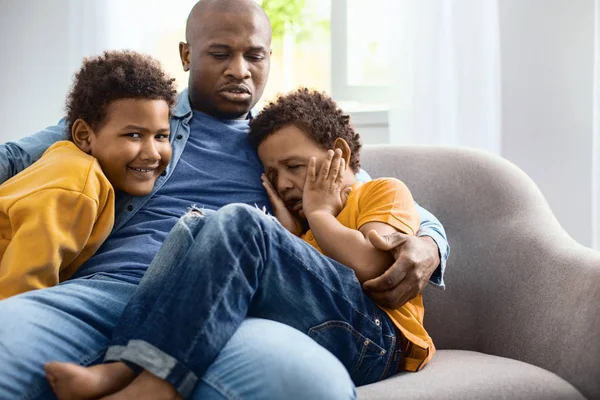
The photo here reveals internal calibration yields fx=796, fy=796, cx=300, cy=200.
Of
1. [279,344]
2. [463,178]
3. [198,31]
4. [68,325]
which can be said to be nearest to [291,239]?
[279,344]

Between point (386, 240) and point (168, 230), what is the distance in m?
0.48

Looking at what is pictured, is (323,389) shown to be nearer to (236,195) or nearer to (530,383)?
(530,383)

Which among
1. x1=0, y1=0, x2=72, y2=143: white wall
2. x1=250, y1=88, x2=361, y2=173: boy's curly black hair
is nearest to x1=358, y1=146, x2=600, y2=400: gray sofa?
x1=250, y1=88, x2=361, y2=173: boy's curly black hair

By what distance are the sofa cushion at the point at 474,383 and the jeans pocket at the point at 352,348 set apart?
42mm

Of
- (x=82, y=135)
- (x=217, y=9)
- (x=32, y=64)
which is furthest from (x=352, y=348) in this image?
(x=32, y=64)

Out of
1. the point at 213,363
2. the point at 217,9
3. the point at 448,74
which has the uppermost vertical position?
the point at 217,9

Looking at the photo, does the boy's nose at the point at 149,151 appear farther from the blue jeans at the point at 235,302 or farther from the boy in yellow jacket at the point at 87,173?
the blue jeans at the point at 235,302

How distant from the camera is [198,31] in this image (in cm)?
200

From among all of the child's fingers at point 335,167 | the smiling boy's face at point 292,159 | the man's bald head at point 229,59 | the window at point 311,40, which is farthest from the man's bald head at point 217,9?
the window at point 311,40

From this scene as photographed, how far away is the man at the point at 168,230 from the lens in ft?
3.91

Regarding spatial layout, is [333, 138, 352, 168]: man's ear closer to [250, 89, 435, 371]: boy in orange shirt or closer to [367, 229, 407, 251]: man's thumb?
[250, 89, 435, 371]: boy in orange shirt

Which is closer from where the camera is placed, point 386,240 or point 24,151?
point 386,240

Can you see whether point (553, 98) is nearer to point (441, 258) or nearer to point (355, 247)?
point (441, 258)

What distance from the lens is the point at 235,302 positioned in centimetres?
126
